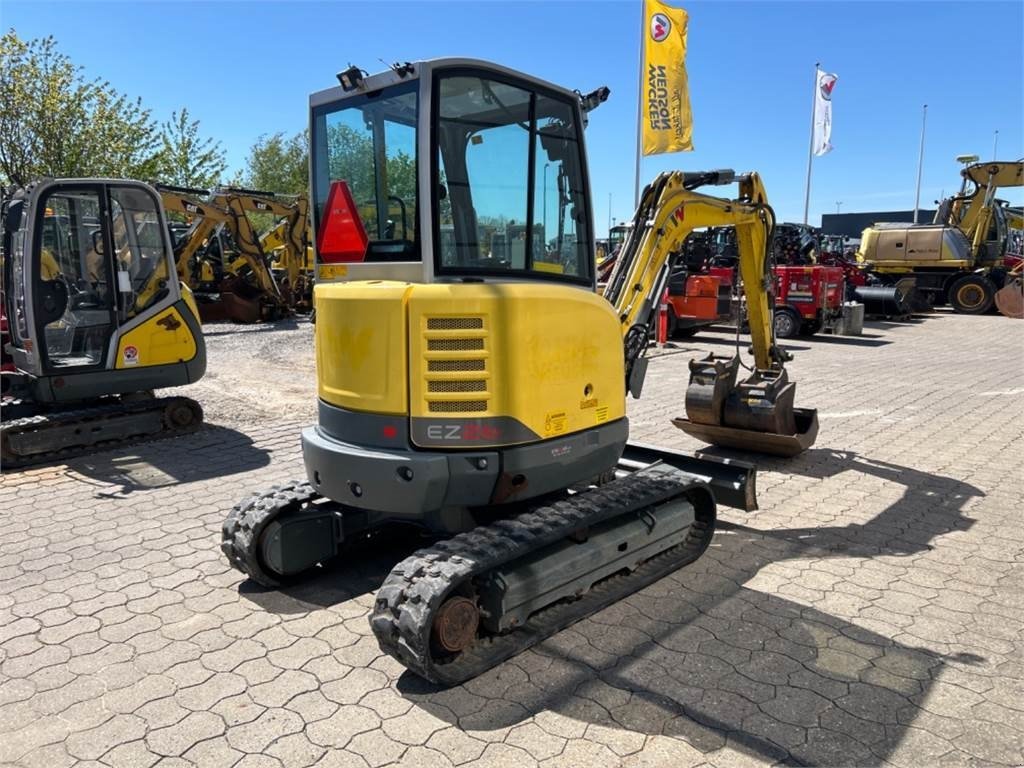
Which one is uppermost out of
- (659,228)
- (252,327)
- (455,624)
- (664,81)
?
(664,81)

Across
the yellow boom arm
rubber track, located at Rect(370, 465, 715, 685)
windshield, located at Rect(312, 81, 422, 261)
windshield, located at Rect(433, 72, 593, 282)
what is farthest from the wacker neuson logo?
windshield, located at Rect(312, 81, 422, 261)

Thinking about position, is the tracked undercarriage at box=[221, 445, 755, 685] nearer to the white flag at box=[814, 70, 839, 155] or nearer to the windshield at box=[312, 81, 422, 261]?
the windshield at box=[312, 81, 422, 261]

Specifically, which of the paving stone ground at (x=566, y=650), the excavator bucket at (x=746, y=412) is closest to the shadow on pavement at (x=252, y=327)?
the paving stone ground at (x=566, y=650)

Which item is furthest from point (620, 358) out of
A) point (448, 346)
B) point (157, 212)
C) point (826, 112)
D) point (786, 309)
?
point (826, 112)

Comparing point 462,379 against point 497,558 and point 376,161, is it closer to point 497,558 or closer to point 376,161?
point 497,558

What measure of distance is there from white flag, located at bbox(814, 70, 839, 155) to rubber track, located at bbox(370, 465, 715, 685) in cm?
2526

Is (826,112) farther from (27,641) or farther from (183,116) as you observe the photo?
(27,641)

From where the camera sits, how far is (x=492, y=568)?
11.5 feet

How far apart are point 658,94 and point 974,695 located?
13.9 m

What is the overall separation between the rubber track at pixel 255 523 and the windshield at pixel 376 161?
60.2 inches

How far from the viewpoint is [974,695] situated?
129 inches

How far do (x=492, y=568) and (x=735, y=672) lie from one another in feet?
4.07

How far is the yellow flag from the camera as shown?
48.5 feet

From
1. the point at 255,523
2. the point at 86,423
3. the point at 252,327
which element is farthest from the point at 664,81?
the point at 255,523
